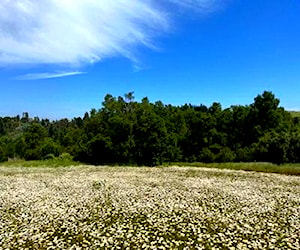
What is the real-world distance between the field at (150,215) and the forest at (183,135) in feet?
79.4

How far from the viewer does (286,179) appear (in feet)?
104

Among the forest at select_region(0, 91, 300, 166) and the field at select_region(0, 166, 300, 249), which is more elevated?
the forest at select_region(0, 91, 300, 166)

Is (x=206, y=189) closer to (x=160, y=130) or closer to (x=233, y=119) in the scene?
(x=160, y=130)

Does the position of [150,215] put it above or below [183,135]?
below

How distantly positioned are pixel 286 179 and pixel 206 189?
10.6 m

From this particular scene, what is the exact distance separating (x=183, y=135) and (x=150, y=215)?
174ft

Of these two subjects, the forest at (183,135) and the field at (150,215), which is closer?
the field at (150,215)

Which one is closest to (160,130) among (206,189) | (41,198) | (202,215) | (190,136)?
(190,136)

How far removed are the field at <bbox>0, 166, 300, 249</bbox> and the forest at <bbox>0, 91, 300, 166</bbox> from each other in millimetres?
24213

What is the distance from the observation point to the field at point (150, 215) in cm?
1367

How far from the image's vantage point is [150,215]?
17406 mm

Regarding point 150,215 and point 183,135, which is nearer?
point 150,215

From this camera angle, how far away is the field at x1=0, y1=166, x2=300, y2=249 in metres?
13.7

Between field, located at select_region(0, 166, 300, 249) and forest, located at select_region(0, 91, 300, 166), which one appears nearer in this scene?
field, located at select_region(0, 166, 300, 249)
